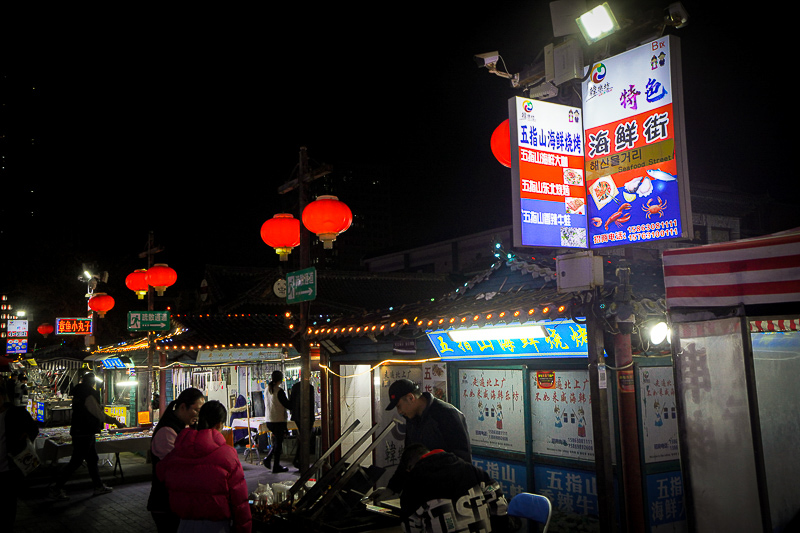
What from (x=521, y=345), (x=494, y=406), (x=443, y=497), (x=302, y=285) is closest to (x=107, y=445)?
(x=302, y=285)

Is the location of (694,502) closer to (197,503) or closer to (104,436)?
(197,503)

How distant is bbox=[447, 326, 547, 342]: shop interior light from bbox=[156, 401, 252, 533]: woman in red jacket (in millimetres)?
5387

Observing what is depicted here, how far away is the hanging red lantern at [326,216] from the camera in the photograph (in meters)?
10.9

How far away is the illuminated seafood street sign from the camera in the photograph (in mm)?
7359

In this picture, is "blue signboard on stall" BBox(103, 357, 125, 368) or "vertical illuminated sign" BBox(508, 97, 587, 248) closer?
"vertical illuminated sign" BBox(508, 97, 587, 248)

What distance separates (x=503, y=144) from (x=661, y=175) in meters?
2.18

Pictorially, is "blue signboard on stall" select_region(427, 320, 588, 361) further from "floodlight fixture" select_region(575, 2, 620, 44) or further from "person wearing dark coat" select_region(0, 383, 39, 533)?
"person wearing dark coat" select_region(0, 383, 39, 533)

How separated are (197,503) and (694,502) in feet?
15.9

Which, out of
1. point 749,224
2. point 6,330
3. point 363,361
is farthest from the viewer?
point 6,330

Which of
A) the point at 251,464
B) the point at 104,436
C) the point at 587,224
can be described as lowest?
the point at 251,464

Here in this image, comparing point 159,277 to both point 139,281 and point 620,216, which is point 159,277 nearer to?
point 139,281

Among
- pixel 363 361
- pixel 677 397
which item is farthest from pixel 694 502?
pixel 363 361

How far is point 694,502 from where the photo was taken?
6.11 meters

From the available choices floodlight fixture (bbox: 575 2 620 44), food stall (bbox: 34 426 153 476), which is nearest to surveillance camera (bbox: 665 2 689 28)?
floodlight fixture (bbox: 575 2 620 44)
